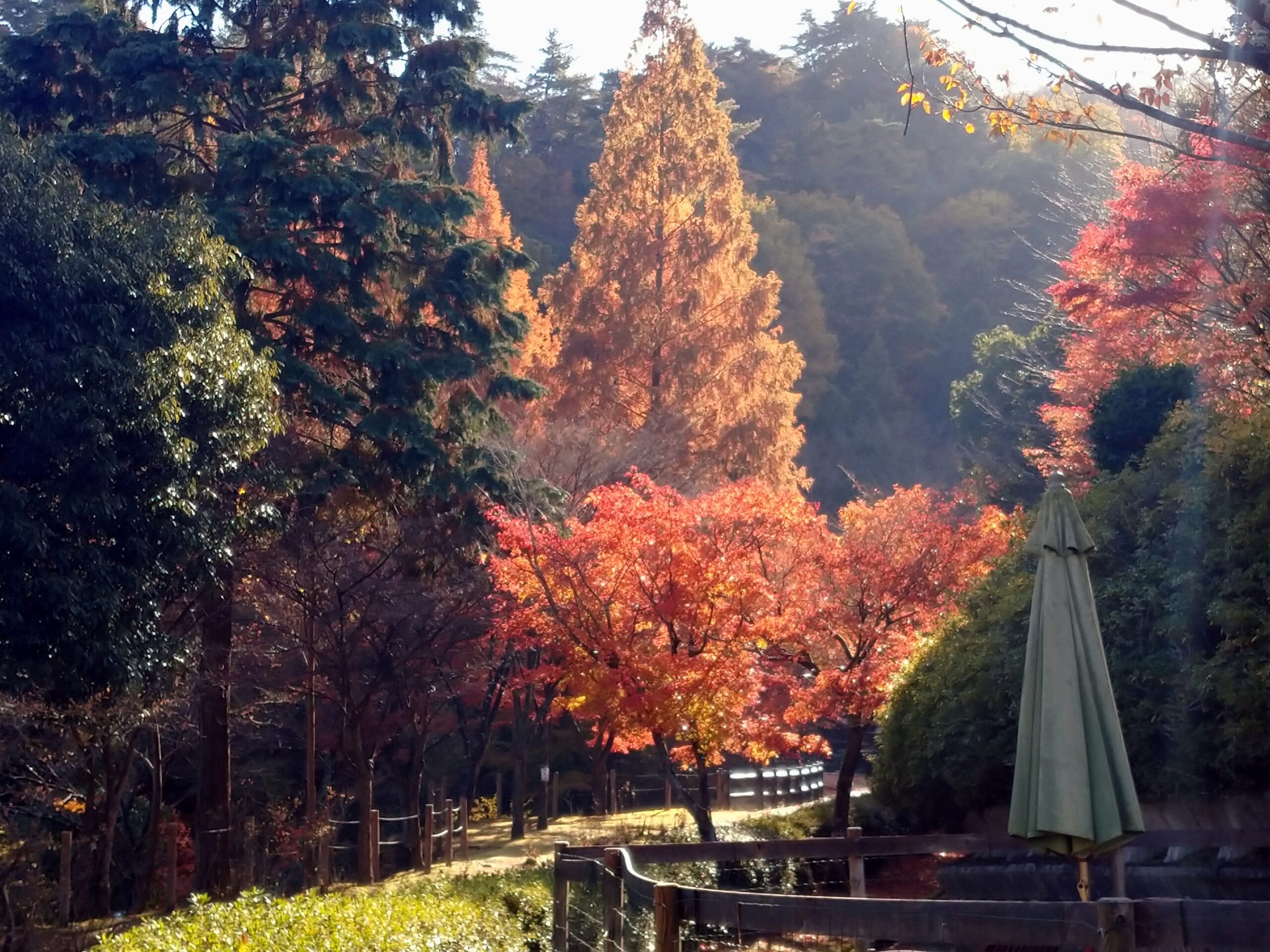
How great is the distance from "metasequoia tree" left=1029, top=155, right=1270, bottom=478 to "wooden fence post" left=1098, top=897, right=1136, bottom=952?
771cm

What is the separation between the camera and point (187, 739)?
61.5ft

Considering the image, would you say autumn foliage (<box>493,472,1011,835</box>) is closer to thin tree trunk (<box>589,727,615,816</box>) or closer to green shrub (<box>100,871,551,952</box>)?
green shrub (<box>100,871,551,952</box>)

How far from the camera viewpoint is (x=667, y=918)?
5.08 metres

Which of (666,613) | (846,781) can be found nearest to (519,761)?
(846,781)

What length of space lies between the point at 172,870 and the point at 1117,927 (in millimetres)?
12517

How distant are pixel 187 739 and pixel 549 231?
25199mm

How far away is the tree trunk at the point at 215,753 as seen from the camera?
14680mm

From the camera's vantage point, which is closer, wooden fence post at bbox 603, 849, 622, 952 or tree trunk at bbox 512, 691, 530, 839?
Answer: wooden fence post at bbox 603, 849, 622, 952

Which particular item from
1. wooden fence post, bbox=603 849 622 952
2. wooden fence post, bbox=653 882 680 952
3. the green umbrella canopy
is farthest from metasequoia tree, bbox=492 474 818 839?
wooden fence post, bbox=653 882 680 952

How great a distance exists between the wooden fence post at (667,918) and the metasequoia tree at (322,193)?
10.3m

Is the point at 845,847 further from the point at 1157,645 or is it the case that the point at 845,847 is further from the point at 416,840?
the point at 416,840

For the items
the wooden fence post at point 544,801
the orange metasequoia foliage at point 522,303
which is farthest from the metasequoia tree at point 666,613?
→ the orange metasequoia foliage at point 522,303

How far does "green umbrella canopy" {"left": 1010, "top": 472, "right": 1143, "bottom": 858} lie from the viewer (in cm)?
579

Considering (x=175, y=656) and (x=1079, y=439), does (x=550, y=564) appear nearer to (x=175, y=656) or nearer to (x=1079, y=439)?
(x=175, y=656)
